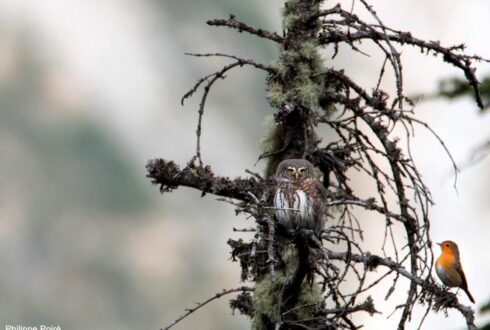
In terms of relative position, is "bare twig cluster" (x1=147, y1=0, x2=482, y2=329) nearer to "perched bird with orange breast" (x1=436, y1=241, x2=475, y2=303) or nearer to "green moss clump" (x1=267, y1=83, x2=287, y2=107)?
"green moss clump" (x1=267, y1=83, x2=287, y2=107)

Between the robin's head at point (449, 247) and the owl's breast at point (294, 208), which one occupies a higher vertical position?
the robin's head at point (449, 247)

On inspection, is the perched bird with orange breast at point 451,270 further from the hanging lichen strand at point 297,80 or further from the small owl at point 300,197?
the small owl at point 300,197

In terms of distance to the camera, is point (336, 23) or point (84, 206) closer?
point (336, 23)

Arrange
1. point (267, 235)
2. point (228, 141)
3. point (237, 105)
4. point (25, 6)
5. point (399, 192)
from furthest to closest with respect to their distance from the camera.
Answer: point (25, 6) → point (237, 105) → point (228, 141) → point (399, 192) → point (267, 235)

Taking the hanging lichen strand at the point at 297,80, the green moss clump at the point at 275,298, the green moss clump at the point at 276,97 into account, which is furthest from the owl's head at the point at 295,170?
the green moss clump at the point at 275,298

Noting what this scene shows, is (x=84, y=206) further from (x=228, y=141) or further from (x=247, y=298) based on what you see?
(x=247, y=298)

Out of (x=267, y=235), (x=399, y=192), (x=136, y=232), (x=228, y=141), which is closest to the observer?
(x=267, y=235)

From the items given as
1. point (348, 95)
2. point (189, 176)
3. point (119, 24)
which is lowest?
point (189, 176)

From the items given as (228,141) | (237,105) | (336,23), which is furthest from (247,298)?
(237,105)
